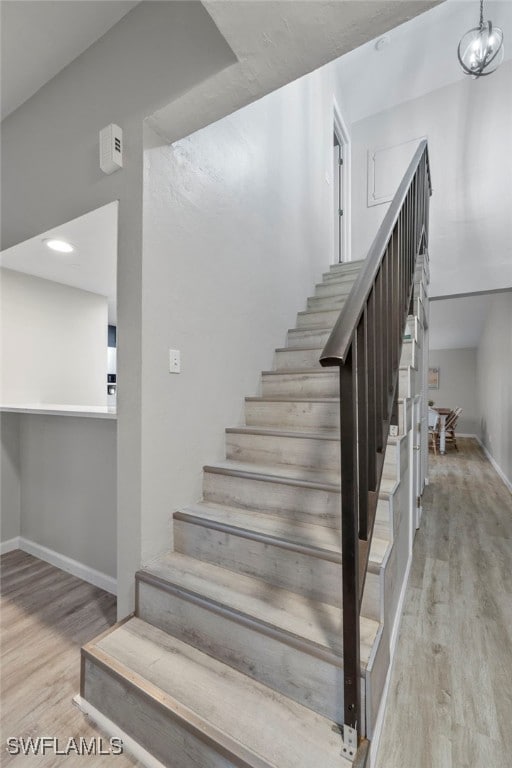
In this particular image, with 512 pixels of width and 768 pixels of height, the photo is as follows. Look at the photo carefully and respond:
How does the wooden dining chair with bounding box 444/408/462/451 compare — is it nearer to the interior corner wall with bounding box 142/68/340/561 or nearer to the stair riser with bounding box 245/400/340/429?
the interior corner wall with bounding box 142/68/340/561

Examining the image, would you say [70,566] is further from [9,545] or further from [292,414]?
[292,414]

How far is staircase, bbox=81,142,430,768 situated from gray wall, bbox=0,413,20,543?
1.61 metres

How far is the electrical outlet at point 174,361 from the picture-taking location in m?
1.74

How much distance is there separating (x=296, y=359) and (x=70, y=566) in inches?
81.7

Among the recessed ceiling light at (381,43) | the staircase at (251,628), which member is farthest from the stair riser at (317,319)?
the recessed ceiling light at (381,43)

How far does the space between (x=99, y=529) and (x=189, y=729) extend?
131 cm

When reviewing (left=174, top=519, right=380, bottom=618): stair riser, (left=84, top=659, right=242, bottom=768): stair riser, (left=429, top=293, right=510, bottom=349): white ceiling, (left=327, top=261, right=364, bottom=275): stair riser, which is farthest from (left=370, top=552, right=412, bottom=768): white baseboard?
(left=429, top=293, right=510, bottom=349): white ceiling

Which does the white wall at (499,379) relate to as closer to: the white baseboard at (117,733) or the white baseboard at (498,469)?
the white baseboard at (498,469)

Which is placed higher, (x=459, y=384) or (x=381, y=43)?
(x=381, y=43)

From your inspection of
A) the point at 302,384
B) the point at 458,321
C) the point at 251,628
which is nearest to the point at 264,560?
the point at 251,628

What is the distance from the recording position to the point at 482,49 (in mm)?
2656

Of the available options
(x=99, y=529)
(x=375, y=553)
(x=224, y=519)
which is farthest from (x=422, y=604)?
(x=99, y=529)

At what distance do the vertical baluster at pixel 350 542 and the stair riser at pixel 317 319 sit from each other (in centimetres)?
219

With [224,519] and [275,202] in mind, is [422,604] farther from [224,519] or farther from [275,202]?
[275,202]
